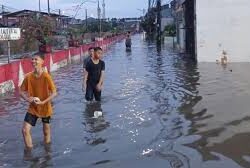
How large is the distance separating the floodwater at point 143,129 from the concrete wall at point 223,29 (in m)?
11.7

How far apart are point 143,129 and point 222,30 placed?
67.7 ft

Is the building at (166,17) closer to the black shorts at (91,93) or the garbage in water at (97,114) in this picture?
the black shorts at (91,93)

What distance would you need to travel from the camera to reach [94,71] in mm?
14086

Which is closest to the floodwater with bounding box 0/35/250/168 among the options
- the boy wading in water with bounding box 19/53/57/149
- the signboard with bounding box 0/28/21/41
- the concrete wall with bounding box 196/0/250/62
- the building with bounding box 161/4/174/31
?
the boy wading in water with bounding box 19/53/57/149

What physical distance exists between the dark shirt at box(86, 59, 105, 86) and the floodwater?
0.66 meters

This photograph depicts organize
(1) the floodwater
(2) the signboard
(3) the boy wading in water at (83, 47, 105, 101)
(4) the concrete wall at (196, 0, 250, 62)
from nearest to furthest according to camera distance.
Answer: (1) the floodwater → (3) the boy wading in water at (83, 47, 105, 101) → (2) the signboard → (4) the concrete wall at (196, 0, 250, 62)

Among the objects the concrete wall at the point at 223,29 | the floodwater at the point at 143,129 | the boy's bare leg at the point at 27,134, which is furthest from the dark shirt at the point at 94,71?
the concrete wall at the point at 223,29

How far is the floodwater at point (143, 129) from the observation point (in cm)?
845

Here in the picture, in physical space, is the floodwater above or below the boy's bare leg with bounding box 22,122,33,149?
below

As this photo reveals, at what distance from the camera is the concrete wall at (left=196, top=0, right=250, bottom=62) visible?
3028 cm

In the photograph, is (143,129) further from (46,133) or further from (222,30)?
(222,30)

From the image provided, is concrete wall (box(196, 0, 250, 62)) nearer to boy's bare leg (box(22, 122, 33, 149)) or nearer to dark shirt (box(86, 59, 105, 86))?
dark shirt (box(86, 59, 105, 86))

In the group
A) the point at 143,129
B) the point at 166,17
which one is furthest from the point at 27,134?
the point at 166,17

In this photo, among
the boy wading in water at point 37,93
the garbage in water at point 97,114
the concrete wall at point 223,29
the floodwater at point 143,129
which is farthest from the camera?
the concrete wall at point 223,29
